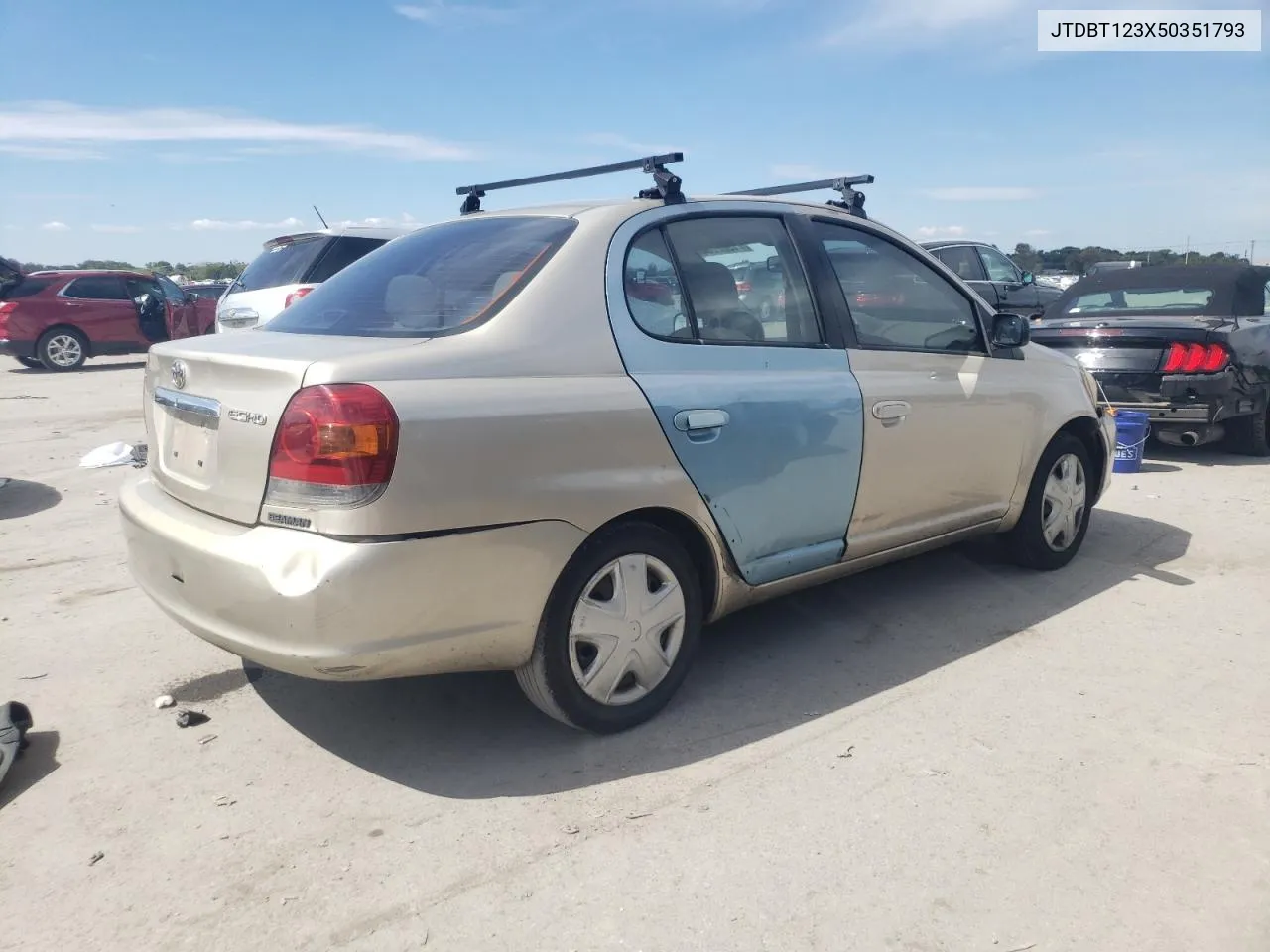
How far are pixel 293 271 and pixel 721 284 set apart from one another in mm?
7187

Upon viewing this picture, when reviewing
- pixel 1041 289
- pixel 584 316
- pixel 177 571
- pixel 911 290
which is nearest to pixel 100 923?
pixel 177 571

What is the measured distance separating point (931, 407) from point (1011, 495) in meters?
0.83

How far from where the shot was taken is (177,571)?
117 inches

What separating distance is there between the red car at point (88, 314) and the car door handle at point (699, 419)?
1503 cm

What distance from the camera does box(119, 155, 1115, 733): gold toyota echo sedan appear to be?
8.71ft

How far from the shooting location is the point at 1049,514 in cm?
489

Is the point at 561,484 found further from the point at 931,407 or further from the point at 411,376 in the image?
the point at 931,407

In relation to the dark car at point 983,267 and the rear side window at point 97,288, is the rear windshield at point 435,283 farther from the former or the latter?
the rear side window at point 97,288

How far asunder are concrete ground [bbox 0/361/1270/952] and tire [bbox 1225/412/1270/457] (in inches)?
158

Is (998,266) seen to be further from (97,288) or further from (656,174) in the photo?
(97,288)

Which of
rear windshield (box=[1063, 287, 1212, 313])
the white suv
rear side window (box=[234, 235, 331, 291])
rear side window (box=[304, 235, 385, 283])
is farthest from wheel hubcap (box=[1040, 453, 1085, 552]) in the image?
rear side window (box=[234, 235, 331, 291])

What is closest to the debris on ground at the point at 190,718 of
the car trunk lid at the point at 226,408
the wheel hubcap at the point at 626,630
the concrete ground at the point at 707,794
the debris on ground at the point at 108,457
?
the concrete ground at the point at 707,794

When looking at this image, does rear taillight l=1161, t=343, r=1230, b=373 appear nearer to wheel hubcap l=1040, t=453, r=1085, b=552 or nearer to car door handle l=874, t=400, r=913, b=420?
wheel hubcap l=1040, t=453, r=1085, b=552

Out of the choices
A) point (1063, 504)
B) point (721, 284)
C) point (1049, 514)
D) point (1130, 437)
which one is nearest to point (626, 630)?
point (721, 284)
